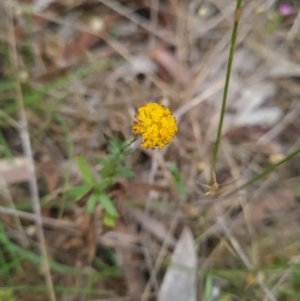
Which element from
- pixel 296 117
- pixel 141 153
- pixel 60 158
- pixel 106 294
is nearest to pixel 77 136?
pixel 60 158

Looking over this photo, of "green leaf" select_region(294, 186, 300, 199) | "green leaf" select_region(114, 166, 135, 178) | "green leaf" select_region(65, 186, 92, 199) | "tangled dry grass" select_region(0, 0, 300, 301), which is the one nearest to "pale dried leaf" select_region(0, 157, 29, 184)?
"tangled dry grass" select_region(0, 0, 300, 301)

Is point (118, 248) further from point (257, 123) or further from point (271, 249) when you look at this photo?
point (257, 123)

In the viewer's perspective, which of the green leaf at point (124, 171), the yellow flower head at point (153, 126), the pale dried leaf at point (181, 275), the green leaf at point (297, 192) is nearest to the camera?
the yellow flower head at point (153, 126)

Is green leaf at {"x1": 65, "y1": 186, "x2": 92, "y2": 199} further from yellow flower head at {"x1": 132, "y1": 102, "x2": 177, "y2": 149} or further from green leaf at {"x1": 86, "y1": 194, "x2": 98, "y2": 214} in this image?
yellow flower head at {"x1": 132, "y1": 102, "x2": 177, "y2": 149}

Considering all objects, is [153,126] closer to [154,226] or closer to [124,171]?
[124,171]

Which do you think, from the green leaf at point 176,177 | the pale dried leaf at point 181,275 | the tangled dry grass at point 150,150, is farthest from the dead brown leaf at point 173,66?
the pale dried leaf at point 181,275

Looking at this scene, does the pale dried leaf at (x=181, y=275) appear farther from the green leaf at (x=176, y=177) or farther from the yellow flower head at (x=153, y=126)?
the yellow flower head at (x=153, y=126)
